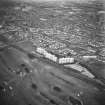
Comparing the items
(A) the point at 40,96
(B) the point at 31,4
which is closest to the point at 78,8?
(B) the point at 31,4

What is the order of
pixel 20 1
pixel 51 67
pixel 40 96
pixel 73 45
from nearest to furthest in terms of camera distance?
pixel 40 96
pixel 51 67
pixel 73 45
pixel 20 1

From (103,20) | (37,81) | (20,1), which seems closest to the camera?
(37,81)

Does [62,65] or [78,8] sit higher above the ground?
[78,8]

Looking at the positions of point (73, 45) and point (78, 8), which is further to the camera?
point (78, 8)

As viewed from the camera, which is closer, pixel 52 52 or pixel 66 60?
pixel 66 60

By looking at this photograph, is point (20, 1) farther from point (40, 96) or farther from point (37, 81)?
point (40, 96)

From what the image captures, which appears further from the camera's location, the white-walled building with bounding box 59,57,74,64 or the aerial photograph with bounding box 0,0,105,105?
the white-walled building with bounding box 59,57,74,64

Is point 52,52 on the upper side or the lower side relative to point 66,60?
upper

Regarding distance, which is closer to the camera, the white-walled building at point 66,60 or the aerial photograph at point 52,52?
the aerial photograph at point 52,52
